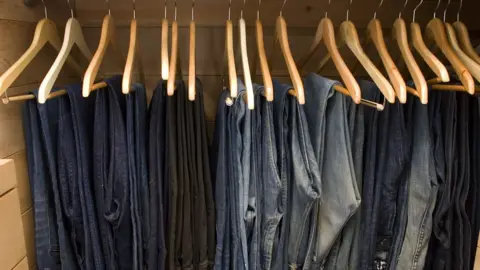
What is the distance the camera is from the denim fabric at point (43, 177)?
793mm

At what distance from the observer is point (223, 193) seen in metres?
0.82

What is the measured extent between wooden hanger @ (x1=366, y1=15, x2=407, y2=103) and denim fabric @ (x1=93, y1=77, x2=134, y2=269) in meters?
0.57

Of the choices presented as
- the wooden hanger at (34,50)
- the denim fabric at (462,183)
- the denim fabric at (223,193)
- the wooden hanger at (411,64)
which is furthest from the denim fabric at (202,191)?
the denim fabric at (462,183)

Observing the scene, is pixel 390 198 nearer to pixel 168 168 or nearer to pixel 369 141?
pixel 369 141

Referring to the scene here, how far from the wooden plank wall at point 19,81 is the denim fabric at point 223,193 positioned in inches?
17.8

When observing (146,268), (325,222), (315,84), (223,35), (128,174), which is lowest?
(146,268)

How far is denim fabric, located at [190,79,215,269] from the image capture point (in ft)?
2.77

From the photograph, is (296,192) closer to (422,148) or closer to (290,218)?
(290,218)

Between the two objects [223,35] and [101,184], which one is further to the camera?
[223,35]

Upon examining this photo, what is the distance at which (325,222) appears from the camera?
84cm

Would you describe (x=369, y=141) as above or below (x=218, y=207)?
above

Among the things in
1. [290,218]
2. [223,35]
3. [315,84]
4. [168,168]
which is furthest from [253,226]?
[223,35]

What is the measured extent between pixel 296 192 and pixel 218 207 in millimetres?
177

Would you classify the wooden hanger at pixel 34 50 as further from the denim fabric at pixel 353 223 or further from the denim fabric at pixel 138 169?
the denim fabric at pixel 353 223
